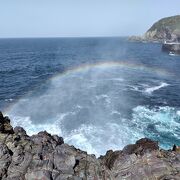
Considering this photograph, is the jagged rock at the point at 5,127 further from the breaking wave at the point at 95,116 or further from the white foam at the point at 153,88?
the white foam at the point at 153,88

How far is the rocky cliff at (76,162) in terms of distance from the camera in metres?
27.4

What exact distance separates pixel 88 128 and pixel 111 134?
522cm

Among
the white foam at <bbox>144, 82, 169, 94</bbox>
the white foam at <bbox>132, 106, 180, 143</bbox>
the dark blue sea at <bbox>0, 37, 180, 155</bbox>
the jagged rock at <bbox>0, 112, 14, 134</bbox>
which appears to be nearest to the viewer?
the jagged rock at <bbox>0, 112, 14, 134</bbox>

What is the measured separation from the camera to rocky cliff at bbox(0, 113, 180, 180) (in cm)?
2739

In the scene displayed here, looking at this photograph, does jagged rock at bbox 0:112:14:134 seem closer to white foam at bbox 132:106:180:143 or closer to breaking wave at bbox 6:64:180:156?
breaking wave at bbox 6:64:180:156

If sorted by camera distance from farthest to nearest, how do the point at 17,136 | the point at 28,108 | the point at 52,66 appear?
the point at 52,66, the point at 28,108, the point at 17,136

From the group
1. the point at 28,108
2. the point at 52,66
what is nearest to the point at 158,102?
the point at 28,108

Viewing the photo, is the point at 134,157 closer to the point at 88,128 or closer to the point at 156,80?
the point at 88,128

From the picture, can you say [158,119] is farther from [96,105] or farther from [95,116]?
[96,105]

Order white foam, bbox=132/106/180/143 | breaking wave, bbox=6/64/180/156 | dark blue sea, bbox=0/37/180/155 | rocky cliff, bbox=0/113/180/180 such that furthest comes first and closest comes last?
white foam, bbox=132/106/180/143, dark blue sea, bbox=0/37/180/155, breaking wave, bbox=6/64/180/156, rocky cliff, bbox=0/113/180/180

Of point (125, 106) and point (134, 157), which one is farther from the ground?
point (134, 157)

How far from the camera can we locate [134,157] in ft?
94.9

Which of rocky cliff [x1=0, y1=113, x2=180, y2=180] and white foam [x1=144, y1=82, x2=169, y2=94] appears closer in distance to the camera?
rocky cliff [x1=0, y1=113, x2=180, y2=180]

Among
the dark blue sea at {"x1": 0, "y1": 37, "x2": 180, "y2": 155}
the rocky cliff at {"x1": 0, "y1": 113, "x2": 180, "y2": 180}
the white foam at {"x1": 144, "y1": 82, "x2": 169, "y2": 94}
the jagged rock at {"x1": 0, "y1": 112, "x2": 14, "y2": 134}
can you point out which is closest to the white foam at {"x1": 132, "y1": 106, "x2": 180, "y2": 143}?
the dark blue sea at {"x1": 0, "y1": 37, "x2": 180, "y2": 155}
